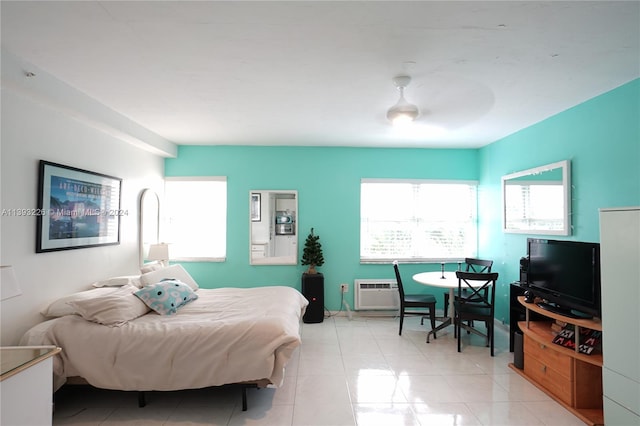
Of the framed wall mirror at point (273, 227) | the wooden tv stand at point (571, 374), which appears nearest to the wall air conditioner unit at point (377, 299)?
the framed wall mirror at point (273, 227)

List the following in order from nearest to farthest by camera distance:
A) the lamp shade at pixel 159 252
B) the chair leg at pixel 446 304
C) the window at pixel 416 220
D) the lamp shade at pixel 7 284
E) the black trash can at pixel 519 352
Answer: the lamp shade at pixel 7 284 → the black trash can at pixel 519 352 → the lamp shade at pixel 159 252 → the chair leg at pixel 446 304 → the window at pixel 416 220

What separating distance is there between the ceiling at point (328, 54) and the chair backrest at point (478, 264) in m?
1.98

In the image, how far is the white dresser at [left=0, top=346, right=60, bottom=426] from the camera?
1.65 meters

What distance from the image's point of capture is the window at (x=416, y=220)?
5.11m

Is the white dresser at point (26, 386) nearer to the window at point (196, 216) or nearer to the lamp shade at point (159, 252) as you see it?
the lamp shade at point (159, 252)

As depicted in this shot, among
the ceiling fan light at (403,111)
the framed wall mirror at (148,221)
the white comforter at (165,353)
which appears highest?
the ceiling fan light at (403,111)

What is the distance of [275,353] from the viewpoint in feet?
8.16

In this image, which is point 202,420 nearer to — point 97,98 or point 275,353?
point 275,353

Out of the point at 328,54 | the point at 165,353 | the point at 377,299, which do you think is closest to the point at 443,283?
the point at 377,299

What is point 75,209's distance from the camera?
10.1 feet

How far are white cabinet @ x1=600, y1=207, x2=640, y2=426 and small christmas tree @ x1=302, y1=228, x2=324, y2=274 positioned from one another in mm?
3241

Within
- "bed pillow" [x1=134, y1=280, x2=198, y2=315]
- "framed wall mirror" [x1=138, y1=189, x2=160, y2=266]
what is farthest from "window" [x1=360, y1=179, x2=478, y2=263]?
"framed wall mirror" [x1=138, y1=189, x2=160, y2=266]

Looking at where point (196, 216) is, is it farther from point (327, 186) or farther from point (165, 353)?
point (165, 353)

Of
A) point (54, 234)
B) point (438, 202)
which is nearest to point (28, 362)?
point (54, 234)
